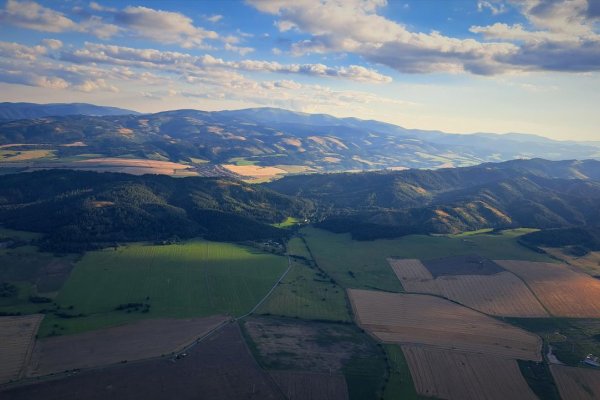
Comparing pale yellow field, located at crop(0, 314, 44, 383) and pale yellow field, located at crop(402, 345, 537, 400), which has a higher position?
pale yellow field, located at crop(402, 345, 537, 400)

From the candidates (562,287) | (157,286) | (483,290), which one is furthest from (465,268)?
(157,286)

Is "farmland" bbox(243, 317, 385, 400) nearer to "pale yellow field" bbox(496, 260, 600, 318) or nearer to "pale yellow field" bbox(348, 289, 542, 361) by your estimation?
"pale yellow field" bbox(348, 289, 542, 361)

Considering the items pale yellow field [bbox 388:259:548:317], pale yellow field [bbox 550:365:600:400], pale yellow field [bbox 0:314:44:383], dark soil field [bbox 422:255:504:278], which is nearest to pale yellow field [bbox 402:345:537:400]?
pale yellow field [bbox 550:365:600:400]

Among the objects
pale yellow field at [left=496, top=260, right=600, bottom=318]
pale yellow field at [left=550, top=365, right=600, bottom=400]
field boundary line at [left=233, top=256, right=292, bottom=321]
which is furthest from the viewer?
pale yellow field at [left=496, top=260, right=600, bottom=318]

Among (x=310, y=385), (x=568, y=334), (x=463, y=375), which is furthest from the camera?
(x=568, y=334)

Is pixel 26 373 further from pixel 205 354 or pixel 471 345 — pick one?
pixel 471 345

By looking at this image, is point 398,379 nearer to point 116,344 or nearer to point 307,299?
point 307,299
